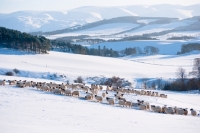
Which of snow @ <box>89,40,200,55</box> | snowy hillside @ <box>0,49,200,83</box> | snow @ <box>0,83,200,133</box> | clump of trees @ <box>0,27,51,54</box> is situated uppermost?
snow @ <box>89,40,200,55</box>

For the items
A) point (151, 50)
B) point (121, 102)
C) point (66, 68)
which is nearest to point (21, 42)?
point (66, 68)

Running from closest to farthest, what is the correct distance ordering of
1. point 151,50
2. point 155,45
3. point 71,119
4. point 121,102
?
point 71,119, point 121,102, point 151,50, point 155,45

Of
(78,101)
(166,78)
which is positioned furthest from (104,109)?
(166,78)

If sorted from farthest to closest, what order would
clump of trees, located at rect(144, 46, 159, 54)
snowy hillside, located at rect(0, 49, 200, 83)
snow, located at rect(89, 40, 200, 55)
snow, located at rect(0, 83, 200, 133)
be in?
snow, located at rect(89, 40, 200, 55)
clump of trees, located at rect(144, 46, 159, 54)
snowy hillside, located at rect(0, 49, 200, 83)
snow, located at rect(0, 83, 200, 133)

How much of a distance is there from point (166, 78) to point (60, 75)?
66.4 ft

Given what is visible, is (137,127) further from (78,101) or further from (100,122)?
(78,101)

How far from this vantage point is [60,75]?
54.8 m

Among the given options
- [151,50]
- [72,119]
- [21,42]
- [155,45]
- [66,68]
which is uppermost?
[155,45]

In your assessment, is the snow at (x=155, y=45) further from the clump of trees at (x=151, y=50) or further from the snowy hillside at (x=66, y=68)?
the snowy hillside at (x=66, y=68)

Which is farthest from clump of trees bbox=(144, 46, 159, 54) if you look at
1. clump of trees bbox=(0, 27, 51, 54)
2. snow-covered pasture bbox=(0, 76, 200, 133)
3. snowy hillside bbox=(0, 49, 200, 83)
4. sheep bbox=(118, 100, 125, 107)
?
snow-covered pasture bbox=(0, 76, 200, 133)

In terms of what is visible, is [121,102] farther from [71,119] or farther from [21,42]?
[21,42]

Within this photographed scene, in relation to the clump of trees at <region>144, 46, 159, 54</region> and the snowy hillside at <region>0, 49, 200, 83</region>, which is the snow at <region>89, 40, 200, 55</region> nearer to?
the clump of trees at <region>144, 46, 159, 54</region>

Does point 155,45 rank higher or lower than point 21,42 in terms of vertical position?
higher

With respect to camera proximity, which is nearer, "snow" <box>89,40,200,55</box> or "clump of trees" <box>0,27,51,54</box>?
"clump of trees" <box>0,27,51,54</box>
